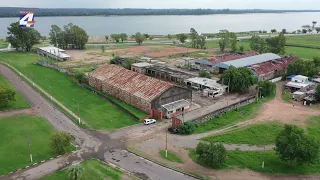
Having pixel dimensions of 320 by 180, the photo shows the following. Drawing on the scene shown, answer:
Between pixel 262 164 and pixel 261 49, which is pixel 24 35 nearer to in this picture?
A: pixel 261 49

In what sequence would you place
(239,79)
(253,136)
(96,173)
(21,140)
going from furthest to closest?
(239,79)
(253,136)
(21,140)
(96,173)

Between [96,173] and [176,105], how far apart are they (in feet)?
61.5

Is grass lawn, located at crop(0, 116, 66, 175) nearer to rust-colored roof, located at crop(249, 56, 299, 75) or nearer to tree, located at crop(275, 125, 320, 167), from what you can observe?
tree, located at crop(275, 125, 320, 167)

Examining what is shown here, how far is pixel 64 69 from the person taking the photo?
68.3m

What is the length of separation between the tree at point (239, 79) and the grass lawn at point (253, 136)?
14262 millimetres

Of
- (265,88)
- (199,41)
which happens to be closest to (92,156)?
(265,88)

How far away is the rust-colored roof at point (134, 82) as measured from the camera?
4378 centimetres

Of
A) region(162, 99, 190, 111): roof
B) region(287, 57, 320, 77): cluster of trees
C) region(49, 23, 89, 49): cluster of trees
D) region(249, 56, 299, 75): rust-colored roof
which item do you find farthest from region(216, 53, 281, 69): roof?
region(49, 23, 89, 49): cluster of trees

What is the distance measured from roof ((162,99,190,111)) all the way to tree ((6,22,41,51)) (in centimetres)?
7012

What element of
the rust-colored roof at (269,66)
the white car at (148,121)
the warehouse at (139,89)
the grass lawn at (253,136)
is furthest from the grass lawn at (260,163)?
the rust-colored roof at (269,66)

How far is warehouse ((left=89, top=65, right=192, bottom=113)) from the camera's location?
43.2 meters

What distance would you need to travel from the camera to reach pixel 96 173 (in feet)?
90.7

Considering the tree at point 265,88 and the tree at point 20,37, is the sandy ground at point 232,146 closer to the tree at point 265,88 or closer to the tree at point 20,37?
the tree at point 265,88

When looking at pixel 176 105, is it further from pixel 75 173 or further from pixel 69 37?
pixel 69 37
